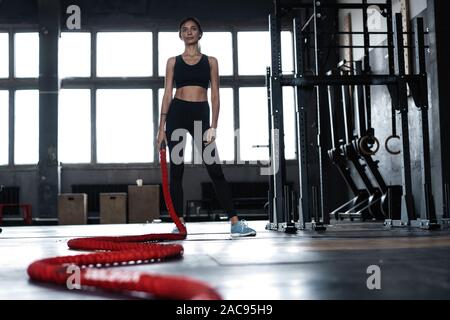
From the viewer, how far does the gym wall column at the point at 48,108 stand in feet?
35.8

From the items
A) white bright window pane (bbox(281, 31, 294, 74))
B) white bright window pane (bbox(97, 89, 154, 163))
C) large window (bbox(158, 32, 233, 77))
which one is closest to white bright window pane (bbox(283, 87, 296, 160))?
white bright window pane (bbox(281, 31, 294, 74))

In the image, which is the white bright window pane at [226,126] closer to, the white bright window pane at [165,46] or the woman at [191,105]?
the white bright window pane at [165,46]

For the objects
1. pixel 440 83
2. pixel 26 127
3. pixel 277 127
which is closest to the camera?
pixel 277 127

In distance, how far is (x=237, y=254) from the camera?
2326 mm

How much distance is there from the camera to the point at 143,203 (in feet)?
34.7

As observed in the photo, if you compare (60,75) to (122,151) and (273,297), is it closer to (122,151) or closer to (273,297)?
(122,151)

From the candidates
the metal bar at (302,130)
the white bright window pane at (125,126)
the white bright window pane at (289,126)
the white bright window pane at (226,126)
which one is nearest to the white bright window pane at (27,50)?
the white bright window pane at (125,126)

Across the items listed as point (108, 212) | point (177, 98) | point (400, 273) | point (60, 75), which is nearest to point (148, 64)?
point (60, 75)

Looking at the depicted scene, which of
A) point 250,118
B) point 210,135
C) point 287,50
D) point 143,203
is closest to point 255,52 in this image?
point 287,50

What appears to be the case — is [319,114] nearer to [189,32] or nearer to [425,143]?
[425,143]

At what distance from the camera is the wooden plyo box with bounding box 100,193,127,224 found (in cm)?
1054

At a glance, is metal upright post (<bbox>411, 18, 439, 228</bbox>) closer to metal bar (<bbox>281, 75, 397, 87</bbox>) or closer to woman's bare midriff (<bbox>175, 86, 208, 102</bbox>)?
metal bar (<bbox>281, 75, 397, 87</bbox>)

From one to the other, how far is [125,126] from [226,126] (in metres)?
2.08

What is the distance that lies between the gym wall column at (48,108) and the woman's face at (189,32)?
7.95m
